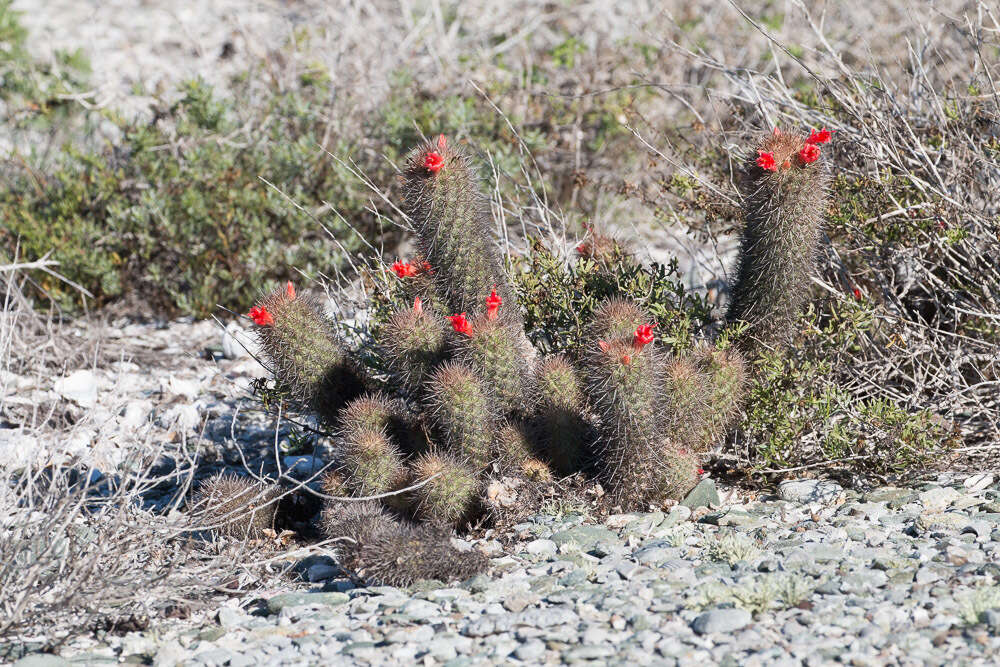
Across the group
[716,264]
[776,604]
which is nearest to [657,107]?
[716,264]

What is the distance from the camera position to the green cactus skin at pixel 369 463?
398 centimetres

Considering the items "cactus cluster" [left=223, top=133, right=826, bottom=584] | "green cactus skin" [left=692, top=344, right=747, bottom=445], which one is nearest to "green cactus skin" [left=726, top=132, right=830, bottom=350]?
"cactus cluster" [left=223, top=133, right=826, bottom=584]

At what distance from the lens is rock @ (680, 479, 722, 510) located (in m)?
4.28

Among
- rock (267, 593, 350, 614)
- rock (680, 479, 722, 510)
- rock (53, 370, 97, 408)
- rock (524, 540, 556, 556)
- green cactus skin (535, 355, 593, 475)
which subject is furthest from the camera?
rock (53, 370, 97, 408)

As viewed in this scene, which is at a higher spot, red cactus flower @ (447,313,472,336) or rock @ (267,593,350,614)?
red cactus flower @ (447,313,472,336)

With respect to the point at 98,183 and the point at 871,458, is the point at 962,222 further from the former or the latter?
the point at 98,183

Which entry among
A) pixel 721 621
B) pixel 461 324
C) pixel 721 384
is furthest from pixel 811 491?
pixel 461 324

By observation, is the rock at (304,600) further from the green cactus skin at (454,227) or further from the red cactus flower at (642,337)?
the red cactus flower at (642,337)

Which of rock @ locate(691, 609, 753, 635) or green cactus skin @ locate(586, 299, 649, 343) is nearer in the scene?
rock @ locate(691, 609, 753, 635)

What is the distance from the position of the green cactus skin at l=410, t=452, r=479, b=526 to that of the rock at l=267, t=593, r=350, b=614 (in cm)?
45

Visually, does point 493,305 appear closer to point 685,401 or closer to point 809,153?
point 685,401

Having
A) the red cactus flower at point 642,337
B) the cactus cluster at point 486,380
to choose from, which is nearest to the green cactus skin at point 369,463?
the cactus cluster at point 486,380

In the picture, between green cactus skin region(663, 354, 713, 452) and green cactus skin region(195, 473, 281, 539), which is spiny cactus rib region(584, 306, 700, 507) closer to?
green cactus skin region(663, 354, 713, 452)

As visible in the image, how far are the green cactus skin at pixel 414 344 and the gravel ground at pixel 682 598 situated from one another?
67 cm
